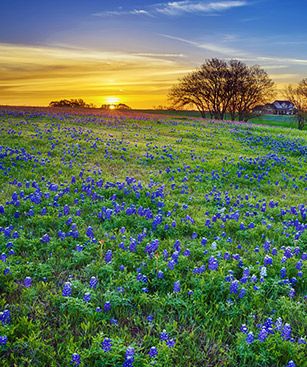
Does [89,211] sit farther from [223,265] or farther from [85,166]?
[85,166]

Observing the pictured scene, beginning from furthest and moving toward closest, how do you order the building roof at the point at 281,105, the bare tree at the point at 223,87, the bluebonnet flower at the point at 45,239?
the building roof at the point at 281,105
the bare tree at the point at 223,87
the bluebonnet flower at the point at 45,239

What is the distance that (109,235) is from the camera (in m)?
6.16

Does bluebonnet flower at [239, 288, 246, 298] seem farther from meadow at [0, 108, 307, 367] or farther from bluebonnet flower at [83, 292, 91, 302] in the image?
bluebonnet flower at [83, 292, 91, 302]

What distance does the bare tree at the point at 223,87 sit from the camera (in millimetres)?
62094

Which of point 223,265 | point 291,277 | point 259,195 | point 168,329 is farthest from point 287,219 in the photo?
point 168,329

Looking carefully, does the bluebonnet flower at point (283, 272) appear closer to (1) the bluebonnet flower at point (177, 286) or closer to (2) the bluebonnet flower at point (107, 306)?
(1) the bluebonnet flower at point (177, 286)

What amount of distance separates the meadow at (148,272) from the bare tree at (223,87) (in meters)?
55.1

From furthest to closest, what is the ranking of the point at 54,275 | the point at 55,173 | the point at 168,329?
the point at 55,173 → the point at 54,275 → the point at 168,329

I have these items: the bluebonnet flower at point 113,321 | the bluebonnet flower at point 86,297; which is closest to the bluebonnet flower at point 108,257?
the bluebonnet flower at point 86,297

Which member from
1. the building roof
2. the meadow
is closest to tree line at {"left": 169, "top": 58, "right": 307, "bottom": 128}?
the meadow

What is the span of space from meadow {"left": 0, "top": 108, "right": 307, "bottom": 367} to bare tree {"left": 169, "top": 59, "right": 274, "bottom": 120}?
181 feet

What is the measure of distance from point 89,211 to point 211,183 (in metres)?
4.29

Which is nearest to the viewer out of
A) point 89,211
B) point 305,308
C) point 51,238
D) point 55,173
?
point 305,308

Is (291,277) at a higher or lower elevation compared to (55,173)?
lower
